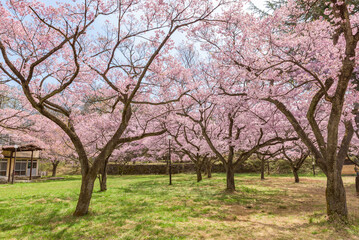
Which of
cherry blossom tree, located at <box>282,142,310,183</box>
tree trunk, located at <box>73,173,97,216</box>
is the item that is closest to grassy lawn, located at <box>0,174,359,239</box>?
tree trunk, located at <box>73,173,97,216</box>

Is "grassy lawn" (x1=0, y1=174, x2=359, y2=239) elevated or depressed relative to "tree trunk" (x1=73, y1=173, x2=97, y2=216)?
depressed

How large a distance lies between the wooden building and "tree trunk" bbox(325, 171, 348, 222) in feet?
82.6

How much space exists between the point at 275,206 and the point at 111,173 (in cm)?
2795

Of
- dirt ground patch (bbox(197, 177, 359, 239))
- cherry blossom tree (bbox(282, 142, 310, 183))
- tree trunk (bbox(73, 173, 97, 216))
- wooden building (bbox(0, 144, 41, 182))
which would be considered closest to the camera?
dirt ground patch (bbox(197, 177, 359, 239))

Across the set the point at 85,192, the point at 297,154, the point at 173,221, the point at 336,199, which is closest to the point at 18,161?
the point at 85,192

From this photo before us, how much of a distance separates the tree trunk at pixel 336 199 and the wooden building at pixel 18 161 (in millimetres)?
25169

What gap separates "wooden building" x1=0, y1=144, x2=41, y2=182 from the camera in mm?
22984

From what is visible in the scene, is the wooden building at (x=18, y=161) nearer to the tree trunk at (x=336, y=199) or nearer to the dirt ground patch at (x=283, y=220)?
the dirt ground patch at (x=283, y=220)

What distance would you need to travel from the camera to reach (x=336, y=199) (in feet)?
20.1

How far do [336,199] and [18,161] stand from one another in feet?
106


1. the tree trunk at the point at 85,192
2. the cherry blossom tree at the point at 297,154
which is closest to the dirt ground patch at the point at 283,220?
the tree trunk at the point at 85,192

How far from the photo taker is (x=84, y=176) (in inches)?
275

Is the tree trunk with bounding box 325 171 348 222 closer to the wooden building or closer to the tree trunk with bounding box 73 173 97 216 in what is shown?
the tree trunk with bounding box 73 173 97 216

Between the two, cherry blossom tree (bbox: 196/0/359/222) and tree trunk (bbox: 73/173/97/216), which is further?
tree trunk (bbox: 73/173/97/216)
